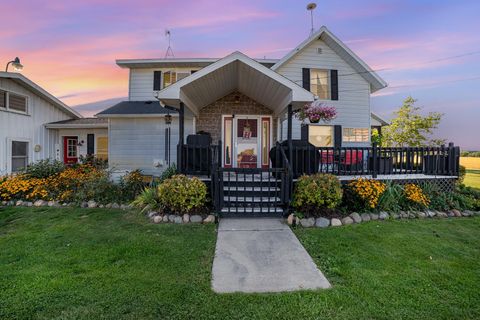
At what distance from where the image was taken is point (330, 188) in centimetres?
514

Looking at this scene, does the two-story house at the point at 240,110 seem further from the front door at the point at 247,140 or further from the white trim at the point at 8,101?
the white trim at the point at 8,101

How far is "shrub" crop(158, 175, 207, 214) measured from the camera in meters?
5.21

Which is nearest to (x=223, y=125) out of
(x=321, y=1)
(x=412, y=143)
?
(x=321, y=1)

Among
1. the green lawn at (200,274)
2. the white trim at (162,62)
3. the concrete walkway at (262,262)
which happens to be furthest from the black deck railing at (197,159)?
the white trim at (162,62)

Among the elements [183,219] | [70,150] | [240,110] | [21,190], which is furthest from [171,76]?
[183,219]

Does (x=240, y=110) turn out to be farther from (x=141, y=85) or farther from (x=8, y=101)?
(x=8, y=101)

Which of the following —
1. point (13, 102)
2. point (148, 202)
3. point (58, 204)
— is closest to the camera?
point (148, 202)

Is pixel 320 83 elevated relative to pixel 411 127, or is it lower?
elevated

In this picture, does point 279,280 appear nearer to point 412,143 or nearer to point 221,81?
point 221,81

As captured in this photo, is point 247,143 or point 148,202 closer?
point 148,202

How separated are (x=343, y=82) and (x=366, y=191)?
6.90m

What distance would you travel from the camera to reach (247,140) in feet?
30.1

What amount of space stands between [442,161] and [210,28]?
9.99 metres

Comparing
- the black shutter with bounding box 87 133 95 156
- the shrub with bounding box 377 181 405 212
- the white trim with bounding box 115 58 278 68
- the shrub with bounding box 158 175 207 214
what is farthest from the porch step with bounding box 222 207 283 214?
the black shutter with bounding box 87 133 95 156
